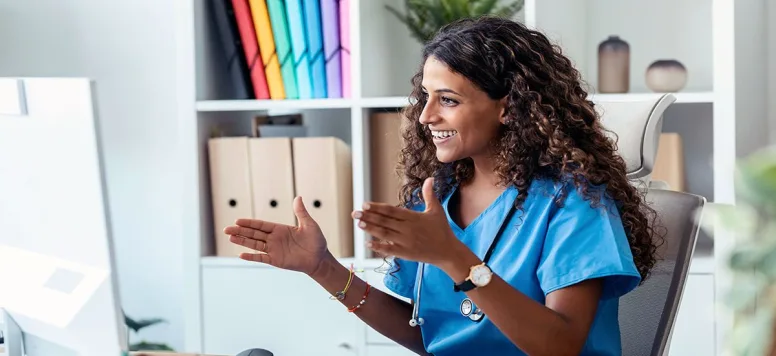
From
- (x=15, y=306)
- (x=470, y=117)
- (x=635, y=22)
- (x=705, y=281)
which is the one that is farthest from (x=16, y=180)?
(x=635, y=22)

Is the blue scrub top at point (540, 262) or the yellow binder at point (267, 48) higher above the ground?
the yellow binder at point (267, 48)

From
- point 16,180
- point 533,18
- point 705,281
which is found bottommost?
point 705,281

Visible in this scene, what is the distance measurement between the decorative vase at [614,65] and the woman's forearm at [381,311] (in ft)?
3.65

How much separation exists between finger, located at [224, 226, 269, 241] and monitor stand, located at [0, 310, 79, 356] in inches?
11.6

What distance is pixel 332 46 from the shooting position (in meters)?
2.51

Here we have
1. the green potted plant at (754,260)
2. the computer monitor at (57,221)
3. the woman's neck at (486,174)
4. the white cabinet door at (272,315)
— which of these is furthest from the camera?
the white cabinet door at (272,315)

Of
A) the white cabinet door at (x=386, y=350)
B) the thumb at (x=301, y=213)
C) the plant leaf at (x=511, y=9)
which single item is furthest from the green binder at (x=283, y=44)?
the thumb at (x=301, y=213)

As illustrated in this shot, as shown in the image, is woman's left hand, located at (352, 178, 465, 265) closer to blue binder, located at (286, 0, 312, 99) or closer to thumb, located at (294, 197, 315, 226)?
thumb, located at (294, 197, 315, 226)

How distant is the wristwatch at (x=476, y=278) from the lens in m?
1.20

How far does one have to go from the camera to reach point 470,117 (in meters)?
1.44

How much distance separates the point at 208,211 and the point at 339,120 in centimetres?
48

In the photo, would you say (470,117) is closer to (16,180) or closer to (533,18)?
(16,180)

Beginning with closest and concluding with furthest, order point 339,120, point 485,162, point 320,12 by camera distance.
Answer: point 485,162
point 320,12
point 339,120

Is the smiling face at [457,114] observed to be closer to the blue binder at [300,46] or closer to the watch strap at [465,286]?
the watch strap at [465,286]
